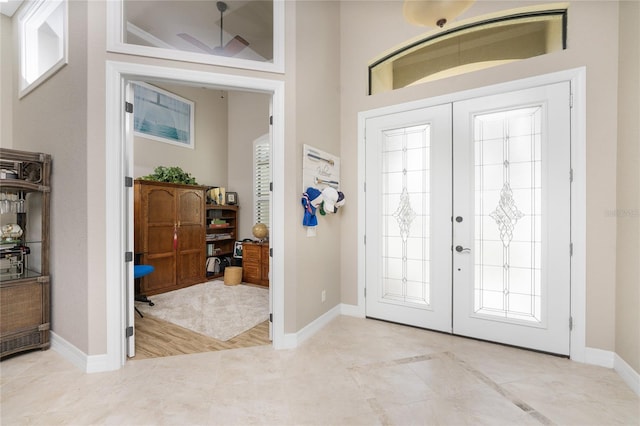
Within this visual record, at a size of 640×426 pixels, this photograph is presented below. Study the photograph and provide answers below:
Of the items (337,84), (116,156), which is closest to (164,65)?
(116,156)

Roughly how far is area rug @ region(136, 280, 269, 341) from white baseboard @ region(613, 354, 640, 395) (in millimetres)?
3234

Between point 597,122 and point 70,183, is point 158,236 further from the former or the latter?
point 597,122

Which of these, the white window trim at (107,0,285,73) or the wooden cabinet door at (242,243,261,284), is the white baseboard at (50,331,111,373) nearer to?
the white window trim at (107,0,285,73)

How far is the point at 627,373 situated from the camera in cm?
207

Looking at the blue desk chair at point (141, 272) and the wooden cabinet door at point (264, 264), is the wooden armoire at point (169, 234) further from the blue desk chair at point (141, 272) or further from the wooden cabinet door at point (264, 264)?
the wooden cabinet door at point (264, 264)

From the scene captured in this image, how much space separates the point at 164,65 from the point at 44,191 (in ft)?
5.25

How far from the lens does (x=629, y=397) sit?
75.0 inches

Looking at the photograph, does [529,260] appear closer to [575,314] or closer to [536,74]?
[575,314]

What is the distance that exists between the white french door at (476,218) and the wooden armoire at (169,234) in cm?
332

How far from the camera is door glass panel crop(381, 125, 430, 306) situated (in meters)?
3.02

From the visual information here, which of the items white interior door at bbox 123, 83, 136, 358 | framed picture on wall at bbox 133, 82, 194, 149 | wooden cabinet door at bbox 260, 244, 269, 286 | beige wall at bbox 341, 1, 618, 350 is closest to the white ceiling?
white interior door at bbox 123, 83, 136, 358

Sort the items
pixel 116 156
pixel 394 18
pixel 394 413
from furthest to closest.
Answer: pixel 394 18, pixel 116 156, pixel 394 413

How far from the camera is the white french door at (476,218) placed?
2.46 meters

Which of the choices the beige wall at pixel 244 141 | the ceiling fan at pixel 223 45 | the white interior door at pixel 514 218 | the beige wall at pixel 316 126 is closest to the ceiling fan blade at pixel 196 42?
the ceiling fan at pixel 223 45
